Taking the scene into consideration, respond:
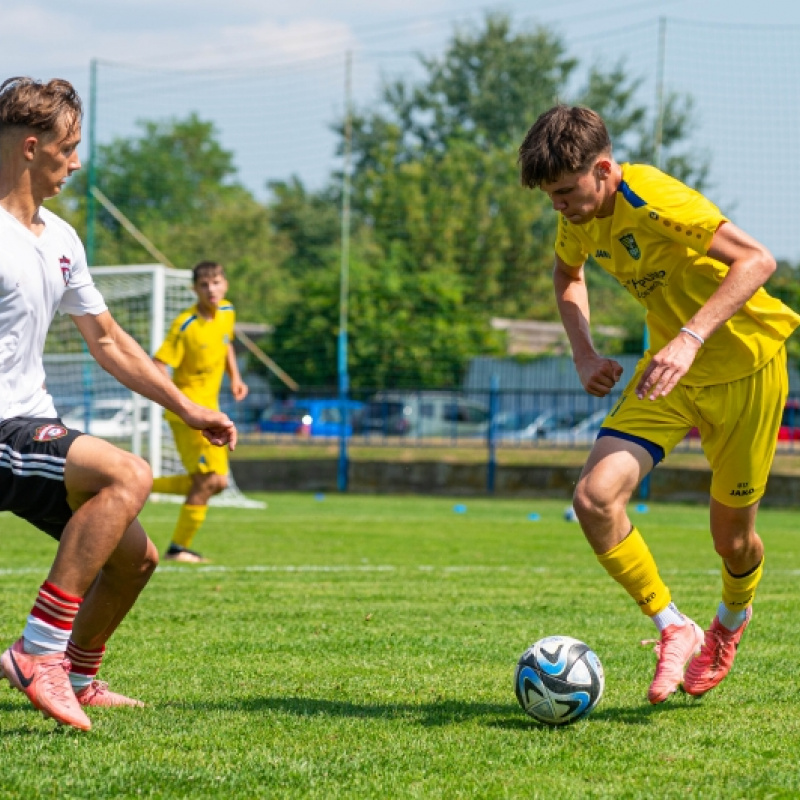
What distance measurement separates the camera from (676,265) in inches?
171

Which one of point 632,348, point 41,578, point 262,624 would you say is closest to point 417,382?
point 632,348

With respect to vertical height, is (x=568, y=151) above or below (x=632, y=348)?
above

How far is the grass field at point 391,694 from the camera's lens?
328 cm

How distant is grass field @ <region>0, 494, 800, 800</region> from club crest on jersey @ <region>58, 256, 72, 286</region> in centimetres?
142

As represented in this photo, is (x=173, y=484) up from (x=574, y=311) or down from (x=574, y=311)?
down

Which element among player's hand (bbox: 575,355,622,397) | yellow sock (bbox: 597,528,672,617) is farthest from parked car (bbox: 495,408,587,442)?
yellow sock (bbox: 597,528,672,617)

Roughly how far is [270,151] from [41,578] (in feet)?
49.1

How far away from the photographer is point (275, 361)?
76.4 ft

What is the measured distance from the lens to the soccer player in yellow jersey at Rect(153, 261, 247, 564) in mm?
9898

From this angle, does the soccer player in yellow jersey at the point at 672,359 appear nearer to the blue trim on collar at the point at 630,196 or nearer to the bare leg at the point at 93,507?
the blue trim on collar at the point at 630,196

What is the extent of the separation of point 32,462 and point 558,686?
5.92 feet

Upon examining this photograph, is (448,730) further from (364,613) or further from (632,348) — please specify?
(632,348)

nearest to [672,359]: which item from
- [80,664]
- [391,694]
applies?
[391,694]

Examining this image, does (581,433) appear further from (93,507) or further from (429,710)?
(93,507)
